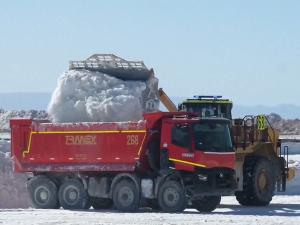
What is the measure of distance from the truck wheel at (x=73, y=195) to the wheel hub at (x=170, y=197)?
2.86m

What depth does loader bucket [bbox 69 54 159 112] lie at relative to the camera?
93.7ft

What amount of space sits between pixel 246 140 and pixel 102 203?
4.76m

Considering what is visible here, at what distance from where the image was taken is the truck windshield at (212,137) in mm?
25281

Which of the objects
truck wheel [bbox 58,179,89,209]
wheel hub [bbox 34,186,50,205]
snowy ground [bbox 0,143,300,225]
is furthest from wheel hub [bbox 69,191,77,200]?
wheel hub [bbox 34,186,50,205]

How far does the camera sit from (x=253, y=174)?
28.0 metres

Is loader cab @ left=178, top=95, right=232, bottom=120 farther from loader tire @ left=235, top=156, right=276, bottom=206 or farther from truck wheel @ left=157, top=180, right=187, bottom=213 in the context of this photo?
truck wheel @ left=157, top=180, right=187, bottom=213

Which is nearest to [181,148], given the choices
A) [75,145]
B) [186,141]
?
[186,141]

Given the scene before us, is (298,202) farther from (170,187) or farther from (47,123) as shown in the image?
(47,123)

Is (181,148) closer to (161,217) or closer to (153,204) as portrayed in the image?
(153,204)

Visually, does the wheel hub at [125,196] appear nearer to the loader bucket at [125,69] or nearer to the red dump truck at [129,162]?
the red dump truck at [129,162]

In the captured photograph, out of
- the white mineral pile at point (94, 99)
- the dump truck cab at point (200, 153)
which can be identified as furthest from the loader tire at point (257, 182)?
the white mineral pile at point (94, 99)

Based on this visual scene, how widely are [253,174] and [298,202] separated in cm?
305

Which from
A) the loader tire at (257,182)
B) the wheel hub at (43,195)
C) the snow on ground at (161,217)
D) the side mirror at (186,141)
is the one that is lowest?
the snow on ground at (161,217)

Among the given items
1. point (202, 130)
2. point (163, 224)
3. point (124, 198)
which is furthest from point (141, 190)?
point (163, 224)
